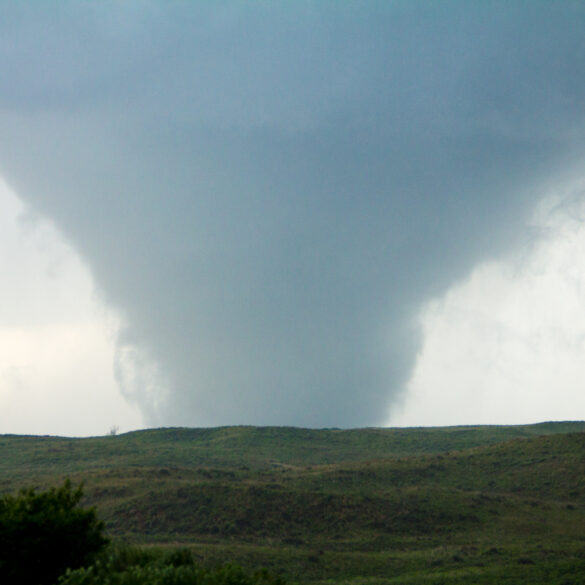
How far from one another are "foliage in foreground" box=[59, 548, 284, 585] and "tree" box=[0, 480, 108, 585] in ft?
8.51

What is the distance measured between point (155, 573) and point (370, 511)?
3796 centimetres

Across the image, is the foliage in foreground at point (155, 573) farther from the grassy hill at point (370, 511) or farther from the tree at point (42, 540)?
the grassy hill at point (370, 511)

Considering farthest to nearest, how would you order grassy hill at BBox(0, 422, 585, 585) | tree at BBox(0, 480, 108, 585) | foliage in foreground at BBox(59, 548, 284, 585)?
1. grassy hill at BBox(0, 422, 585, 585)
2. tree at BBox(0, 480, 108, 585)
3. foliage in foreground at BBox(59, 548, 284, 585)

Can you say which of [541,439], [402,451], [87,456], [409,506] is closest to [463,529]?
[409,506]

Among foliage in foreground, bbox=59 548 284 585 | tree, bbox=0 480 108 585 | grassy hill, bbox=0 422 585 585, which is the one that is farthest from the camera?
grassy hill, bbox=0 422 585 585

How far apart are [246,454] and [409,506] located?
46023 millimetres

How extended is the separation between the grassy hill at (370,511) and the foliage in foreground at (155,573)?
52.9ft

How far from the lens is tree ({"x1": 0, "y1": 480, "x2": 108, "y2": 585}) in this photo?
1978 cm

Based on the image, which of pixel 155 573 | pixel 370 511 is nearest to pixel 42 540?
pixel 155 573

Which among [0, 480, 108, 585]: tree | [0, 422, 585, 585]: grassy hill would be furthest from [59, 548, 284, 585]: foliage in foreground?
[0, 422, 585, 585]: grassy hill

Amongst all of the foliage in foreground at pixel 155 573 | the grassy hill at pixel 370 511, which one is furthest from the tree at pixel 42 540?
the grassy hill at pixel 370 511

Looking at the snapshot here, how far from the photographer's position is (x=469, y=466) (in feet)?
235

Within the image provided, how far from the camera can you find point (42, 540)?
2012 centimetres

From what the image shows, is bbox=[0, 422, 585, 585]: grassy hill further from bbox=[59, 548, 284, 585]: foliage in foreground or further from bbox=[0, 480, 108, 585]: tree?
bbox=[59, 548, 284, 585]: foliage in foreground
